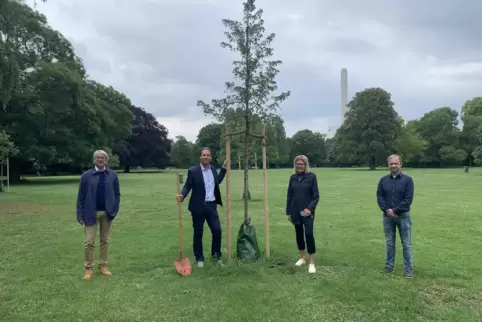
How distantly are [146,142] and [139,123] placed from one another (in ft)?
13.6

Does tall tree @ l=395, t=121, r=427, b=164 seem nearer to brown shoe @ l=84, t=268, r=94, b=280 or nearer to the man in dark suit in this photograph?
the man in dark suit

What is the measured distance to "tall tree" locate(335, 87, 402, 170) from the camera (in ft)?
232

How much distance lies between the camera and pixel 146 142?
86.5 metres

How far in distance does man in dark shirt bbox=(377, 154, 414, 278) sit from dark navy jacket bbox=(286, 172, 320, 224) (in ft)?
3.39

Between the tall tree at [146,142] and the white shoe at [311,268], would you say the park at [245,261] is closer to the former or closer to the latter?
the white shoe at [311,268]

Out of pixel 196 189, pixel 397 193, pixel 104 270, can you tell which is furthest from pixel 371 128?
pixel 104 270

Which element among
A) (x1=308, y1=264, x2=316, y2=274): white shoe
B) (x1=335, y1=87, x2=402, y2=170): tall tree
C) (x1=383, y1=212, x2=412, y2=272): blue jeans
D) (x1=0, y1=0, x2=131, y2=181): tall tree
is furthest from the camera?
(x1=335, y1=87, x2=402, y2=170): tall tree

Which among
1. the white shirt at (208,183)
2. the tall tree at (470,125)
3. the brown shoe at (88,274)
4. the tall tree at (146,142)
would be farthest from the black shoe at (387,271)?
the tall tree at (470,125)

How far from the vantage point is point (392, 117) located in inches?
2835

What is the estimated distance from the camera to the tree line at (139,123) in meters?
8.51

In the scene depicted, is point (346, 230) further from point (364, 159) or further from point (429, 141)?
point (429, 141)

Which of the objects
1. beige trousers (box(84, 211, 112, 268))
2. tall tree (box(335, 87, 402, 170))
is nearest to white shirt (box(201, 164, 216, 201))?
beige trousers (box(84, 211, 112, 268))

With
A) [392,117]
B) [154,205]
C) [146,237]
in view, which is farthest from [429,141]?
[146,237]

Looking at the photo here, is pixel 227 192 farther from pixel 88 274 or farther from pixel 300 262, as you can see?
pixel 88 274
